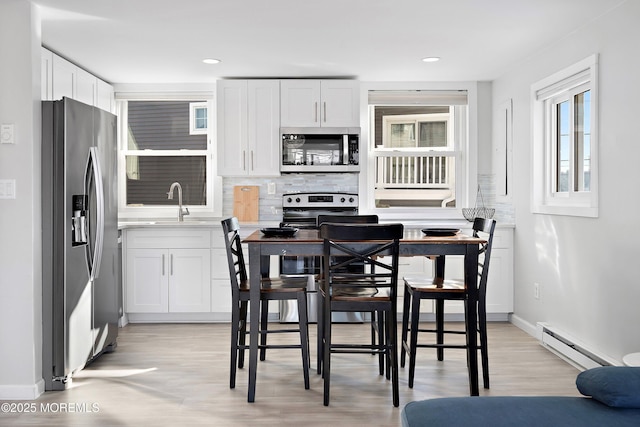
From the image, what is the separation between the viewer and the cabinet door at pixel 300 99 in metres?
5.48

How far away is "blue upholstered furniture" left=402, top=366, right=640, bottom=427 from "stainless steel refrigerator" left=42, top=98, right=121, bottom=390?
240cm

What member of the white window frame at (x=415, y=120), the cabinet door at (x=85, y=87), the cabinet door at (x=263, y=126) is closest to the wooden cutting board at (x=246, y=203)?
the cabinet door at (x=263, y=126)

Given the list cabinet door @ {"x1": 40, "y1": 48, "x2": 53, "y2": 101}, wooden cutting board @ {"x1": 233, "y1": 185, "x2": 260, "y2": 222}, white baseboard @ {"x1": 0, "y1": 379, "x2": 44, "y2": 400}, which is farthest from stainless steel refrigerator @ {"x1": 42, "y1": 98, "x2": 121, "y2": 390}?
wooden cutting board @ {"x1": 233, "y1": 185, "x2": 260, "y2": 222}

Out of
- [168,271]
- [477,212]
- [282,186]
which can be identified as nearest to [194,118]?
[282,186]

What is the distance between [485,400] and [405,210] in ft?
13.4

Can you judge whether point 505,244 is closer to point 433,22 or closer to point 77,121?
point 433,22

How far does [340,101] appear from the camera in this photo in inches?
216

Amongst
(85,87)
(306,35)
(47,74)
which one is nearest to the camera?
(306,35)

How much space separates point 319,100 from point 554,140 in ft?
7.00

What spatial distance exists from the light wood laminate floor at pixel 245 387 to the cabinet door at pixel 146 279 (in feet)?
1.97

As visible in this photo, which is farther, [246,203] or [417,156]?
[417,156]

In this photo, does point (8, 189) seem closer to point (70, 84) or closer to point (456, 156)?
point (70, 84)

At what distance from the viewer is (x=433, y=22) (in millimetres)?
3805

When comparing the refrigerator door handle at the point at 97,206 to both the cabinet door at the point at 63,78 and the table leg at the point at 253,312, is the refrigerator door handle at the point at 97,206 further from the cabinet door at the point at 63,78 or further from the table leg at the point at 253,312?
the table leg at the point at 253,312
